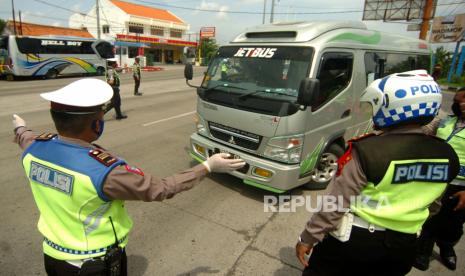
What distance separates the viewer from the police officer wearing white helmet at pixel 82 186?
4.88 ft

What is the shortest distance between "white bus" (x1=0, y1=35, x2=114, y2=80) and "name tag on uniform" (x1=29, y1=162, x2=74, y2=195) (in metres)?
22.7

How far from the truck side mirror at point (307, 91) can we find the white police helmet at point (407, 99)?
6.00 feet

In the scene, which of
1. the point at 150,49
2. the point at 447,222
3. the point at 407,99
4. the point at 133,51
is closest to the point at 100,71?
the point at 133,51

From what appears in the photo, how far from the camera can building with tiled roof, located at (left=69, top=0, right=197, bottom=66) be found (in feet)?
155

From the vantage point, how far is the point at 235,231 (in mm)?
3621

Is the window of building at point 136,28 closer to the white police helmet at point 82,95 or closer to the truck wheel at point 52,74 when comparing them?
the truck wheel at point 52,74

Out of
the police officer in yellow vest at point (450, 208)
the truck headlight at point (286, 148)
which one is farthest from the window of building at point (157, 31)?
the police officer in yellow vest at point (450, 208)

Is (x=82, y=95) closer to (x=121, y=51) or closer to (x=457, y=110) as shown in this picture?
(x=457, y=110)

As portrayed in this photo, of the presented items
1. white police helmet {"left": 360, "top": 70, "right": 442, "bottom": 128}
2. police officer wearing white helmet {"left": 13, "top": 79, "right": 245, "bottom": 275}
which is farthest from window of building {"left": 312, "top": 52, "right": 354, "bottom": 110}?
police officer wearing white helmet {"left": 13, "top": 79, "right": 245, "bottom": 275}

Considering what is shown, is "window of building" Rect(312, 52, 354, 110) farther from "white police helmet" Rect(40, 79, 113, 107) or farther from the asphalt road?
"white police helmet" Rect(40, 79, 113, 107)

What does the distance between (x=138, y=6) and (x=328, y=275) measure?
62.1 meters

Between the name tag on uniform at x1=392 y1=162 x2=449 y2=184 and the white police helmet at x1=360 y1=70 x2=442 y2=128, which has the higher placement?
the white police helmet at x1=360 y1=70 x2=442 y2=128

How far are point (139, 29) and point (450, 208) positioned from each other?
5394 centimetres

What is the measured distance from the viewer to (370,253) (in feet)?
5.64
